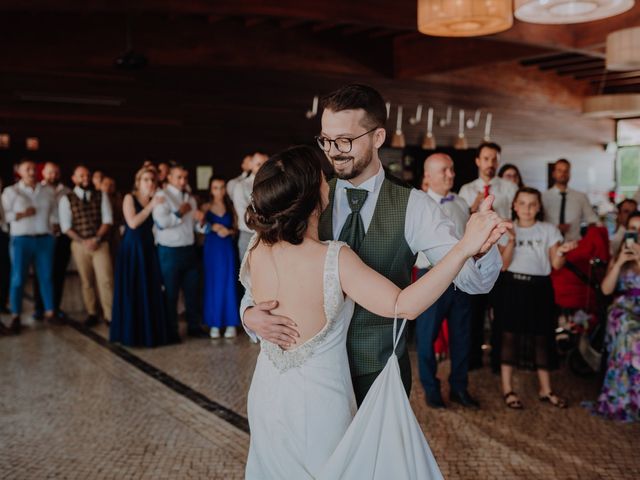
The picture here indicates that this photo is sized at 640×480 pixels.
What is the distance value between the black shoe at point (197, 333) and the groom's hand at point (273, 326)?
193 inches

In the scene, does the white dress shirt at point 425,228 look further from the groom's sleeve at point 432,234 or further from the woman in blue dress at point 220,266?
the woman in blue dress at point 220,266

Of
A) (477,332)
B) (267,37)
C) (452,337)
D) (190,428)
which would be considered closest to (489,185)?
(477,332)

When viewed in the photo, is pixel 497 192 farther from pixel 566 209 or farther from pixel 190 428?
pixel 190 428

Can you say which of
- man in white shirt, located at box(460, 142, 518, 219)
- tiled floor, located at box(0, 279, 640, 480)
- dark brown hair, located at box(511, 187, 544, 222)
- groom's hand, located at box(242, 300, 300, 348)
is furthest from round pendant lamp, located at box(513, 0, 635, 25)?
groom's hand, located at box(242, 300, 300, 348)

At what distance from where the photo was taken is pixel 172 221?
6.44m

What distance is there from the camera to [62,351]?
607 centimetres

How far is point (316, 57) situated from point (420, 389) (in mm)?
7214

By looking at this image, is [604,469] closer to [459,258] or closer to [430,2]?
[459,258]

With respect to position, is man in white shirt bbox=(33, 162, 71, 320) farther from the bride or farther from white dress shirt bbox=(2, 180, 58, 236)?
the bride

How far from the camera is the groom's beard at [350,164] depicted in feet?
7.02

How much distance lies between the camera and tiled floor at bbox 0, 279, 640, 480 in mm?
3539

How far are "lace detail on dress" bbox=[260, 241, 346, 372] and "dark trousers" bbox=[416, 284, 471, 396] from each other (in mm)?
2643

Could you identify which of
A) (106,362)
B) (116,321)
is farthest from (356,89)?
(116,321)

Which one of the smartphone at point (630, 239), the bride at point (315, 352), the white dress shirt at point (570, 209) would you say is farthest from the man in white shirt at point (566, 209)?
the bride at point (315, 352)
